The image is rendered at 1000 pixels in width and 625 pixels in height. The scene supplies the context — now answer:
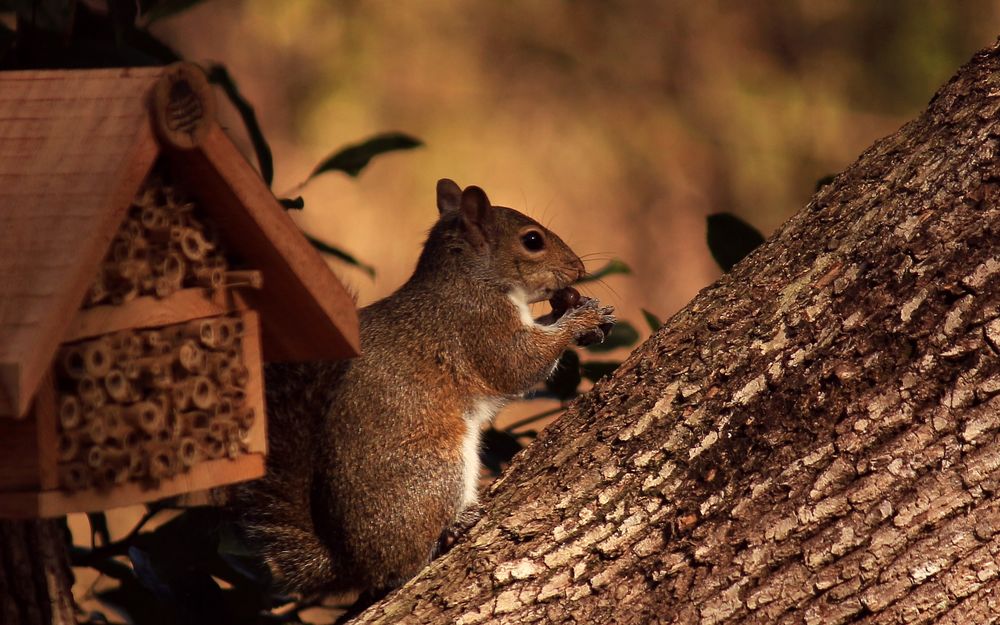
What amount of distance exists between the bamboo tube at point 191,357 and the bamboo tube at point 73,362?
12cm

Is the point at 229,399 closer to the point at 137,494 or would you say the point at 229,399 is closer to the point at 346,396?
the point at 137,494

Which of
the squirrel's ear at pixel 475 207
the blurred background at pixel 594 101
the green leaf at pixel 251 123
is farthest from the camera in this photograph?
the blurred background at pixel 594 101

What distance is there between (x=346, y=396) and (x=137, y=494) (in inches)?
21.0

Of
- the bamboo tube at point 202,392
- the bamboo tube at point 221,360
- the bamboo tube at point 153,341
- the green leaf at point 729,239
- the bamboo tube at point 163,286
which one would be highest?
the green leaf at point 729,239

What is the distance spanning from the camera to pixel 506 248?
7.55ft

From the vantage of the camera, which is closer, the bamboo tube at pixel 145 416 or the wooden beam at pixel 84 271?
the wooden beam at pixel 84 271

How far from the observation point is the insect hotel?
1.17 m

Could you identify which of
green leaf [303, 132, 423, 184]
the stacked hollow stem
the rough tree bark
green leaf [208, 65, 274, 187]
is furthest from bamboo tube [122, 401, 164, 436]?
green leaf [303, 132, 423, 184]

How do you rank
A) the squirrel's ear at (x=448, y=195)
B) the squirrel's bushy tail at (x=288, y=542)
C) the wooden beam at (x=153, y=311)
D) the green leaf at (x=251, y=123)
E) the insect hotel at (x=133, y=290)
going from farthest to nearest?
the squirrel's ear at (x=448, y=195), the green leaf at (x=251, y=123), the squirrel's bushy tail at (x=288, y=542), the wooden beam at (x=153, y=311), the insect hotel at (x=133, y=290)

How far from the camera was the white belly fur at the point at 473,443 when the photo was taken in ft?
6.13

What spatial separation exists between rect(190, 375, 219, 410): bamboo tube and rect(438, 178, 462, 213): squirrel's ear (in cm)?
113

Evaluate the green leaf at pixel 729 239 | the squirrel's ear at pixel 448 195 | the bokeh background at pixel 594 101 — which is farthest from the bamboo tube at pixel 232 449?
the bokeh background at pixel 594 101

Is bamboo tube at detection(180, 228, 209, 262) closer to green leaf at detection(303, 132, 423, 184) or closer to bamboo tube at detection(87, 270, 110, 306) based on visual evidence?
bamboo tube at detection(87, 270, 110, 306)

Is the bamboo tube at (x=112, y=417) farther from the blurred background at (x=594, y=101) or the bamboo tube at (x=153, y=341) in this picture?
the blurred background at (x=594, y=101)
